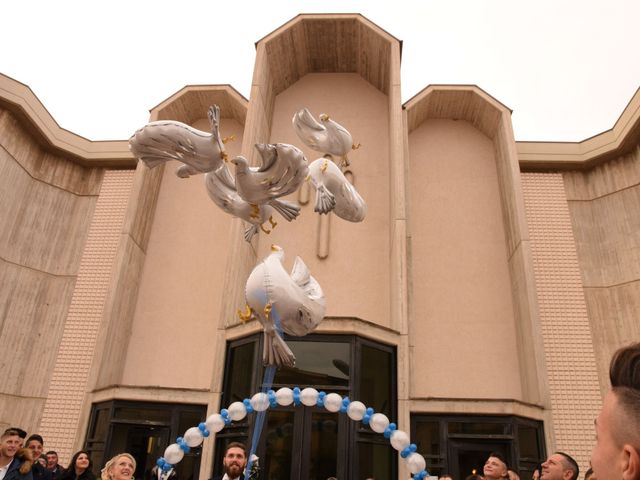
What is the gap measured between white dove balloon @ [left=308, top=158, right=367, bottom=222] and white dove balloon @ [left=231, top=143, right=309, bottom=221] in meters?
0.37

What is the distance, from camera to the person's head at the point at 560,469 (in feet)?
10.3

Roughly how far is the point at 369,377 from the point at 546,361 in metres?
4.83

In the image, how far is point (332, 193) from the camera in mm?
4617

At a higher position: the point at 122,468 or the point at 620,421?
the point at 620,421

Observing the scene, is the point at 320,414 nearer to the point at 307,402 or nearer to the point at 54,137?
the point at 307,402

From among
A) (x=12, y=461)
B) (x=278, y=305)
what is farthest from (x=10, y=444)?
(x=278, y=305)

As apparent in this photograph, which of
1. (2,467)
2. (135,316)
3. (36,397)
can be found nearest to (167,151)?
(2,467)

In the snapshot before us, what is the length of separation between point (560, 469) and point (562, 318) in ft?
32.7

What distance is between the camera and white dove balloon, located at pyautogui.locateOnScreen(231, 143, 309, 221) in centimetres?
394

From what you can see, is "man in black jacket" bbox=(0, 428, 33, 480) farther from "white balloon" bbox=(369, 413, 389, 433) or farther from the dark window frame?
the dark window frame

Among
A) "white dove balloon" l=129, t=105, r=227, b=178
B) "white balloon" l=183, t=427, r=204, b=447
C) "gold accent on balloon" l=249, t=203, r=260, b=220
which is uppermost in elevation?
"white dove balloon" l=129, t=105, r=227, b=178

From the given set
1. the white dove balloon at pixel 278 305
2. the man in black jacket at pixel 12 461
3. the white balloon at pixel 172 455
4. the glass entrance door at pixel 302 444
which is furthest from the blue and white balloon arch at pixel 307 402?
the glass entrance door at pixel 302 444

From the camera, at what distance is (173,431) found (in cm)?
991

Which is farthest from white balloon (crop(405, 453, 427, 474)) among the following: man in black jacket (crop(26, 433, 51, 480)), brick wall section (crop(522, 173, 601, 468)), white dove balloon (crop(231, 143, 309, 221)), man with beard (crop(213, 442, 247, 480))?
brick wall section (crop(522, 173, 601, 468))
